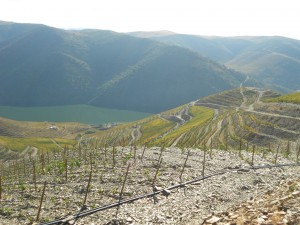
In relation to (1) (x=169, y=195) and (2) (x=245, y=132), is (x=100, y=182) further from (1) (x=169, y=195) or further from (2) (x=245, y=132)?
(2) (x=245, y=132)

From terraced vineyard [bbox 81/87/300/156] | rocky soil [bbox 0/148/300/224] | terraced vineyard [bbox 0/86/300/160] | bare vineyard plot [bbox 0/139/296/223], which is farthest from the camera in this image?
terraced vineyard [bbox 0/86/300/160]

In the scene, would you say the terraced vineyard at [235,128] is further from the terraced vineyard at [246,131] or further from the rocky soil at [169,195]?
the rocky soil at [169,195]

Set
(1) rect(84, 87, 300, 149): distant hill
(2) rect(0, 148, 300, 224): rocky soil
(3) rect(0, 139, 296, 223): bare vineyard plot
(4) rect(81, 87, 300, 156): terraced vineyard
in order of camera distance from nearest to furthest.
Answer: (2) rect(0, 148, 300, 224): rocky soil → (3) rect(0, 139, 296, 223): bare vineyard plot → (1) rect(84, 87, 300, 149): distant hill → (4) rect(81, 87, 300, 156): terraced vineyard

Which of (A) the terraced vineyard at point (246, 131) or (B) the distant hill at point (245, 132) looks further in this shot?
(A) the terraced vineyard at point (246, 131)

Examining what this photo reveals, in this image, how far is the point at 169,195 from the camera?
27422 mm

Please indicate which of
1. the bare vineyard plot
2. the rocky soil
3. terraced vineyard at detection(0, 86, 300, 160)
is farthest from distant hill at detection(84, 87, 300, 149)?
the rocky soil

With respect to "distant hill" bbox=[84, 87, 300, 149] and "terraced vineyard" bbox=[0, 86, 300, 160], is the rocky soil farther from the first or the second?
"distant hill" bbox=[84, 87, 300, 149]

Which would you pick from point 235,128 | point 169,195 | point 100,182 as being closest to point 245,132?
point 235,128

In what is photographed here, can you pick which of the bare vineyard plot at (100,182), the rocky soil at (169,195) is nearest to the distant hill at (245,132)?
the bare vineyard plot at (100,182)

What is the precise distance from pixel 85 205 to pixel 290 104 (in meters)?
86.5

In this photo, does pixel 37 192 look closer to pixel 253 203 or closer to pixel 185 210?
pixel 185 210

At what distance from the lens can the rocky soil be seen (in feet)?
71.8

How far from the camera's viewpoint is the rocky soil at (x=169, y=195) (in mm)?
21884

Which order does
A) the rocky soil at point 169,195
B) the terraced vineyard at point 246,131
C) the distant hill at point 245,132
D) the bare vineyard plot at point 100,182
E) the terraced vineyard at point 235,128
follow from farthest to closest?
the terraced vineyard at point 235,128 < the terraced vineyard at point 246,131 < the distant hill at point 245,132 < the bare vineyard plot at point 100,182 < the rocky soil at point 169,195
